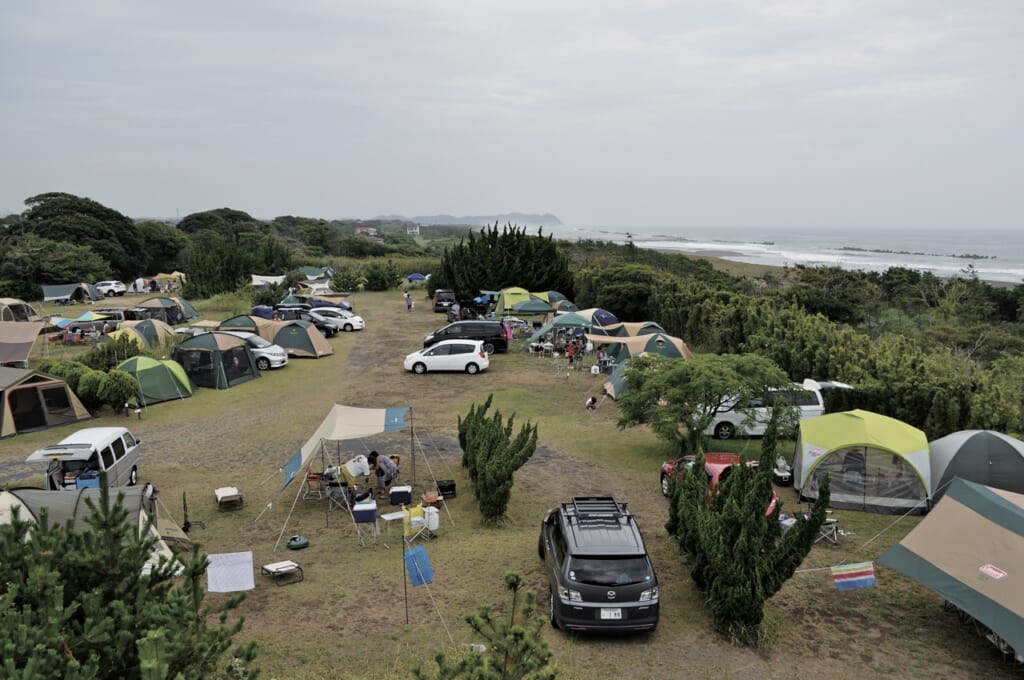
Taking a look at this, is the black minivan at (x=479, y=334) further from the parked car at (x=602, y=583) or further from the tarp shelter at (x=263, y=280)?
the tarp shelter at (x=263, y=280)

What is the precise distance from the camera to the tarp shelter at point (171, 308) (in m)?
32.0

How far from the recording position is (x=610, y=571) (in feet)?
23.4

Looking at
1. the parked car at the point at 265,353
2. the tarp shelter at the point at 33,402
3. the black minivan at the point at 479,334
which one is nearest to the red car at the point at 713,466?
the black minivan at the point at 479,334

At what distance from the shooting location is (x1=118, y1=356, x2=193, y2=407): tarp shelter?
17.8 meters

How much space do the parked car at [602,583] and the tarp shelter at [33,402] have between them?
46.3ft

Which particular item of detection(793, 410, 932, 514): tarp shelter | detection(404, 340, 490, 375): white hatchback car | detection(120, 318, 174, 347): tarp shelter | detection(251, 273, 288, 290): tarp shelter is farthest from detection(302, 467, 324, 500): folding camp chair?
detection(251, 273, 288, 290): tarp shelter

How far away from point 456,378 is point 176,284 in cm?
3882

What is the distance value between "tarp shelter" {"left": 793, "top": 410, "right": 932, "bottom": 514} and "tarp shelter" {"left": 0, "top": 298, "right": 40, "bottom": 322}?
33.3 meters

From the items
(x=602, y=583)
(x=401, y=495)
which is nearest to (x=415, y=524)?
(x=401, y=495)

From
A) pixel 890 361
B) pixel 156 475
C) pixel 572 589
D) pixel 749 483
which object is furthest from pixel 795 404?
pixel 156 475

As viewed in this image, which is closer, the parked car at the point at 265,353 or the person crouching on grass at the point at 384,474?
the person crouching on grass at the point at 384,474

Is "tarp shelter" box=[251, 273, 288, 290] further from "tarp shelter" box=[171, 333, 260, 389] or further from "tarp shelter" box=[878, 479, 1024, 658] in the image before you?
"tarp shelter" box=[878, 479, 1024, 658]

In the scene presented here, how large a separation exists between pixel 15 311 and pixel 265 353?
58.6 ft

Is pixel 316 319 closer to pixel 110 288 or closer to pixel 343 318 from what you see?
pixel 343 318
